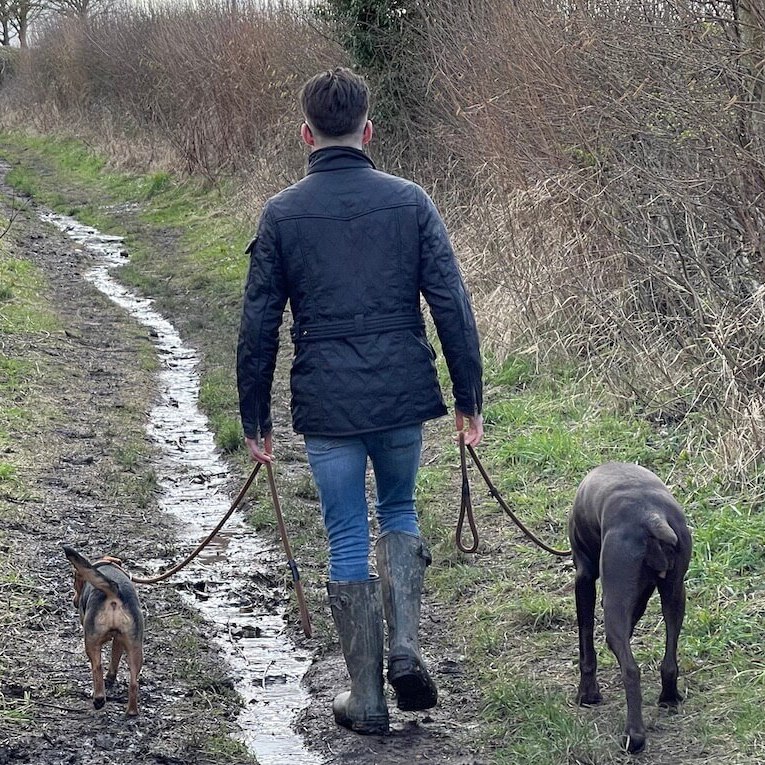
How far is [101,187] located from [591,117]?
1586 centimetres

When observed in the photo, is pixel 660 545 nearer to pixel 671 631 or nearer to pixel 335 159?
pixel 671 631

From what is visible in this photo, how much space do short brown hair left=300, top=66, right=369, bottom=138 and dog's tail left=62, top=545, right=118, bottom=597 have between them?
5.62 feet

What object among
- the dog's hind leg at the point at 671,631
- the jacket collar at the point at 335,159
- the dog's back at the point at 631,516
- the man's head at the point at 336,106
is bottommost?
the dog's hind leg at the point at 671,631

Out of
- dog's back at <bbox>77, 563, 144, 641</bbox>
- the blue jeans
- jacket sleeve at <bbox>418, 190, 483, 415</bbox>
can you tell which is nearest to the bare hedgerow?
jacket sleeve at <bbox>418, 190, 483, 415</bbox>

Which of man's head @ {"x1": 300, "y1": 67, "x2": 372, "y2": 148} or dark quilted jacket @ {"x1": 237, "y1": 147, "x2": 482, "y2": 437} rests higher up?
man's head @ {"x1": 300, "y1": 67, "x2": 372, "y2": 148}

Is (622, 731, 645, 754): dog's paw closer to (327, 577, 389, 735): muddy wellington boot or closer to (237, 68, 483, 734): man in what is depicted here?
(237, 68, 483, 734): man

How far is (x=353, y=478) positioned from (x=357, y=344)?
494mm

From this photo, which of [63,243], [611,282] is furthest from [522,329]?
[63,243]

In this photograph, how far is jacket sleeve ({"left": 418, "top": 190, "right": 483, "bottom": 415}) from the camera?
13.7 ft

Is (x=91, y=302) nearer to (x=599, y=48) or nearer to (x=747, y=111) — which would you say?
(x=599, y=48)

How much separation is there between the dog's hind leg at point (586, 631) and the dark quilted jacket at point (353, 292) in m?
0.83

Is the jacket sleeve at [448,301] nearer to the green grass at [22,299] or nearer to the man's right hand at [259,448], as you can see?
the man's right hand at [259,448]

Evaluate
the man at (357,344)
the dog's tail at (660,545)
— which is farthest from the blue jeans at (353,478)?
the dog's tail at (660,545)

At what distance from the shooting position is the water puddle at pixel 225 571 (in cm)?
462
